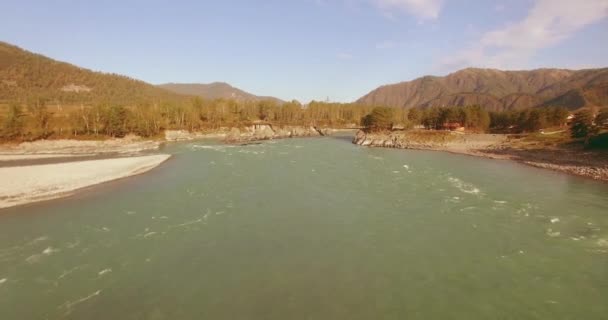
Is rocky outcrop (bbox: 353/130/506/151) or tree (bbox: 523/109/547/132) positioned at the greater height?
tree (bbox: 523/109/547/132)

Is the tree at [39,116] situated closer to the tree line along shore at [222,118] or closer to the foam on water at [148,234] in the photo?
the tree line along shore at [222,118]

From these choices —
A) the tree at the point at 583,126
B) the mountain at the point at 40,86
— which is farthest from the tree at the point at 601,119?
the mountain at the point at 40,86

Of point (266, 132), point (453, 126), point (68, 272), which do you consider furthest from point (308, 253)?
point (453, 126)

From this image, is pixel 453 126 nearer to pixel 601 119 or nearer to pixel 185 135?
pixel 601 119

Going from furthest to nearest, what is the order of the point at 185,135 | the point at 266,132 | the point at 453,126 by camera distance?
the point at 266,132 → the point at 453,126 → the point at 185,135

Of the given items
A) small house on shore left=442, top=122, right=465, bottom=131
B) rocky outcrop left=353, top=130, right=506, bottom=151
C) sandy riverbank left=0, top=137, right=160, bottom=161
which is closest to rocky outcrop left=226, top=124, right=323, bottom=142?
sandy riverbank left=0, top=137, right=160, bottom=161

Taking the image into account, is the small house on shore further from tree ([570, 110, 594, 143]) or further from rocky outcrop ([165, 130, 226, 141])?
rocky outcrop ([165, 130, 226, 141])

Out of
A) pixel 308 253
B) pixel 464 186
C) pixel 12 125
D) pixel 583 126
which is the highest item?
pixel 583 126
